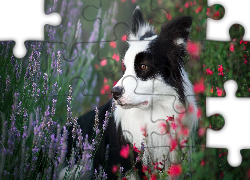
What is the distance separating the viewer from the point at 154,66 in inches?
129

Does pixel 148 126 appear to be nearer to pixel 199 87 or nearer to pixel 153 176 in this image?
pixel 153 176

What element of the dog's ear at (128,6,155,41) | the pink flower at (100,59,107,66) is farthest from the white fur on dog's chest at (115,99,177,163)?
the dog's ear at (128,6,155,41)

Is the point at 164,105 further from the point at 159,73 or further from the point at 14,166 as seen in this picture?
the point at 14,166

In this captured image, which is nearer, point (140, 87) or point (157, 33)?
point (140, 87)

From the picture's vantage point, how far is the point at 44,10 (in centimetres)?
356

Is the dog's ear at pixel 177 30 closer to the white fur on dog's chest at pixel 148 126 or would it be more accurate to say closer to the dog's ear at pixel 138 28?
the dog's ear at pixel 138 28

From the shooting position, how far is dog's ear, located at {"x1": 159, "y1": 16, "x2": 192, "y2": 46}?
10.6 feet

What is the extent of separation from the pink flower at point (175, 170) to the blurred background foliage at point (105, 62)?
168 millimetres

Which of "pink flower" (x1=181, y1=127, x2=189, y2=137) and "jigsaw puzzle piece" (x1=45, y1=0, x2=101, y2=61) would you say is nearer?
"pink flower" (x1=181, y1=127, x2=189, y2=137)

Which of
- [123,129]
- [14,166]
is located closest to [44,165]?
[14,166]

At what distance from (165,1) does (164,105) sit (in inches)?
46.4

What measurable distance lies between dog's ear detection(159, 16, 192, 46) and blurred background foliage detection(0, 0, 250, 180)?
73 millimetres

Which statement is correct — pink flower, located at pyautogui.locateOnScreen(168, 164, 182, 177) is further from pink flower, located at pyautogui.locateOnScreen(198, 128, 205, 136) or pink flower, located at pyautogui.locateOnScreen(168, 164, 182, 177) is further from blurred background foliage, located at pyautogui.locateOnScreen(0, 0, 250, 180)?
pink flower, located at pyautogui.locateOnScreen(198, 128, 205, 136)

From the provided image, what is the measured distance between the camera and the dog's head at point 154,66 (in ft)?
10.4
